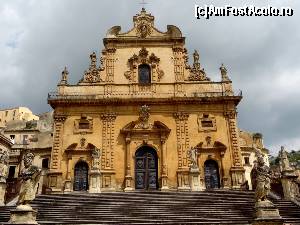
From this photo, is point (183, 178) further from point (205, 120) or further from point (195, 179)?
point (205, 120)

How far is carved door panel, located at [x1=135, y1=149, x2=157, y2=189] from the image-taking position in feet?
80.5

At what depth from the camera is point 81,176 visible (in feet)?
81.7

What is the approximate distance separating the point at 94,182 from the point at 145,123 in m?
6.15

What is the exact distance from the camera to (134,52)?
28.4 meters

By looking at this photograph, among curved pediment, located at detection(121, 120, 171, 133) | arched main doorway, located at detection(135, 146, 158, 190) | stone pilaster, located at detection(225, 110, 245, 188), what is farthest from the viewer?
curved pediment, located at detection(121, 120, 171, 133)

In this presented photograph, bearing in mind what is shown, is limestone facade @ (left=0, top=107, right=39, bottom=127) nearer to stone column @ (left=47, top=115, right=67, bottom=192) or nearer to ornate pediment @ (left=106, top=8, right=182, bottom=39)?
ornate pediment @ (left=106, top=8, right=182, bottom=39)

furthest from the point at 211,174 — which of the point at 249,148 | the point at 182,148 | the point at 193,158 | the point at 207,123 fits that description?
the point at 249,148

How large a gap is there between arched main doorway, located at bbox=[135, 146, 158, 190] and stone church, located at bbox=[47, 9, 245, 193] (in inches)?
2.7

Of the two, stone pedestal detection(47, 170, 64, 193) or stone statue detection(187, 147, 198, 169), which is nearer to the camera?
stone statue detection(187, 147, 198, 169)

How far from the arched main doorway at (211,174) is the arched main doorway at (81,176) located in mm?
7935

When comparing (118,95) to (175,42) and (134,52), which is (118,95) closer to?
(134,52)

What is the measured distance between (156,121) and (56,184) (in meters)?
7.79

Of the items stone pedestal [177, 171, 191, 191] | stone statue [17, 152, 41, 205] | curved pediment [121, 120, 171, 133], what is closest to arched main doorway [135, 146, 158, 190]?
curved pediment [121, 120, 171, 133]

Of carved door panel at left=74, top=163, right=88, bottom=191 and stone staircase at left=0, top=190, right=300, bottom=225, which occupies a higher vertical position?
carved door panel at left=74, top=163, right=88, bottom=191
